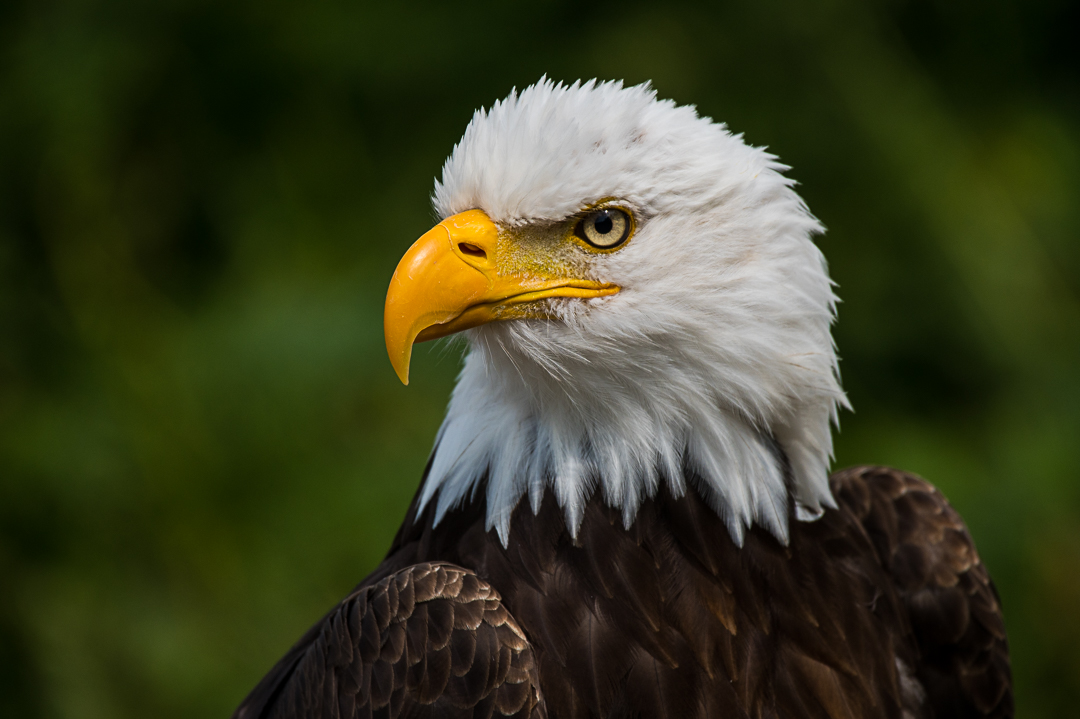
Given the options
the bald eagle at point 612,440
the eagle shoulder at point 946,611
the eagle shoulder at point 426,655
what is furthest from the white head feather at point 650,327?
the eagle shoulder at point 946,611

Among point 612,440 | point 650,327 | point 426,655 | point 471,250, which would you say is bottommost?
point 426,655

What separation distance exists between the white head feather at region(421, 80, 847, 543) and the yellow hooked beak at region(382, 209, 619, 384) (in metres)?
0.03

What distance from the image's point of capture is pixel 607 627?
2.05 m

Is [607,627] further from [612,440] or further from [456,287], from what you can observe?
[456,287]

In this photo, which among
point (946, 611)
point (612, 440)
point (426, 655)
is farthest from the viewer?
point (946, 611)

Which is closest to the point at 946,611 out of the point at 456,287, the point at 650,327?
the point at 650,327

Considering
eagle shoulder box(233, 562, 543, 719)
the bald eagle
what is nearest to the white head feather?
the bald eagle

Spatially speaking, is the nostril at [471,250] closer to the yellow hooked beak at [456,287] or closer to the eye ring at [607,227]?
the yellow hooked beak at [456,287]

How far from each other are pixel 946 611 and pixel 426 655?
4.76 ft

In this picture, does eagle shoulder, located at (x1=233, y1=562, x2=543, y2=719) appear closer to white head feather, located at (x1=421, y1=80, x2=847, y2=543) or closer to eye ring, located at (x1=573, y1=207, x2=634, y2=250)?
white head feather, located at (x1=421, y1=80, x2=847, y2=543)

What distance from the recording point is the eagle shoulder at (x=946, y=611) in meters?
2.60

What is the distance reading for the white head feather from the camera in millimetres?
2027

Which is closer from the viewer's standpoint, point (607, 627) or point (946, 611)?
point (607, 627)

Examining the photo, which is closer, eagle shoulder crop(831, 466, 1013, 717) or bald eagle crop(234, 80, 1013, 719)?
bald eagle crop(234, 80, 1013, 719)
